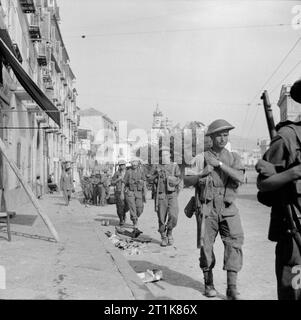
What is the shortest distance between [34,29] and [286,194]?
1958 cm

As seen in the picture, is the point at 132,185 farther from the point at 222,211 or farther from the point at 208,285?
the point at 222,211

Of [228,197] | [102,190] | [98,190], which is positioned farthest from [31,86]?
[98,190]

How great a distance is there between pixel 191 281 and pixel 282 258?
3477 mm

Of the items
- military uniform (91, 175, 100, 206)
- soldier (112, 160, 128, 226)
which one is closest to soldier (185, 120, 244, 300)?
soldier (112, 160, 128, 226)

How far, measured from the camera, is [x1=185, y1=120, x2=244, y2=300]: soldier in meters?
5.12

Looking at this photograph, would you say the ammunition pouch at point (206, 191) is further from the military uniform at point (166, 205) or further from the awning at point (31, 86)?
the awning at point (31, 86)

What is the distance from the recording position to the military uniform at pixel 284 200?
267 centimetres

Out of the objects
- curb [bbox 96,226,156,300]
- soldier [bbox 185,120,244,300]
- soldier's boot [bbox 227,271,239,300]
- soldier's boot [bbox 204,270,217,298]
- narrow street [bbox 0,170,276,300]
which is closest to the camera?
curb [bbox 96,226,156,300]

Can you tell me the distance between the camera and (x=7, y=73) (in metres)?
13.2

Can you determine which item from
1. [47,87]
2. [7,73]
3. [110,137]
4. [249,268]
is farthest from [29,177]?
[110,137]

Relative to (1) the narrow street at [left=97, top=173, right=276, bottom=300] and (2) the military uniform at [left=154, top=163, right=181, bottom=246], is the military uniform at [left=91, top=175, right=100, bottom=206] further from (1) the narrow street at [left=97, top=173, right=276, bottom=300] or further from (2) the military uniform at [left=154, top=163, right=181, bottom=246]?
(2) the military uniform at [left=154, top=163, right=181, bottom=246]

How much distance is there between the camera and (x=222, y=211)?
204 inches

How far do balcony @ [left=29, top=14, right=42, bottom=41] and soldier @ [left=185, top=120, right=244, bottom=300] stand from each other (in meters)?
16.9

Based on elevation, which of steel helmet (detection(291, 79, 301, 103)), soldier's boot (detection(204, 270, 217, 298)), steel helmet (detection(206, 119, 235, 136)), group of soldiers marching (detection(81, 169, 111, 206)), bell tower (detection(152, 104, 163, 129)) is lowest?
group of soldiers marching (detection(81, 169, 111, 206))
